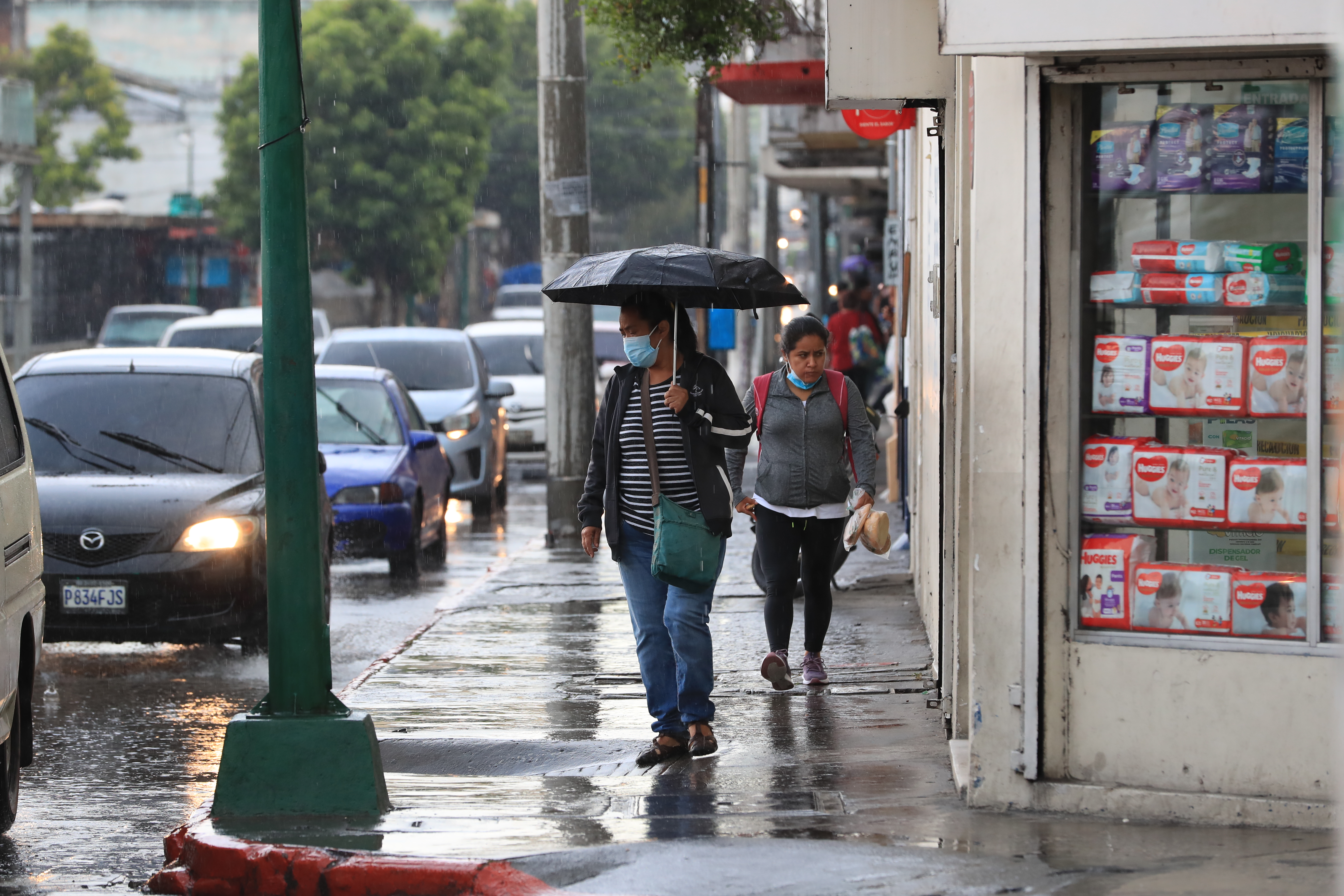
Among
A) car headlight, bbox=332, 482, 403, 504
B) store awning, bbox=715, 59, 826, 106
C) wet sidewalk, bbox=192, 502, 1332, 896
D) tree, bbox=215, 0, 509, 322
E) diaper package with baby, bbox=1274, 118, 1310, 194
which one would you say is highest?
tree, bbox=215, 0, 509, 322

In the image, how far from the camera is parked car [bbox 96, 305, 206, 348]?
29.5 m

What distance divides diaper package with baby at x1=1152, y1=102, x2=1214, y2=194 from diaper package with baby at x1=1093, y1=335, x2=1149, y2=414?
1.69ft

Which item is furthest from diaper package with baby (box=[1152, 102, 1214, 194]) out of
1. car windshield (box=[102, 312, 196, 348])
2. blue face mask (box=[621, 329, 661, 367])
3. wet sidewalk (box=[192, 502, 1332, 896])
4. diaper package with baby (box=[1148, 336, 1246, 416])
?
car windshield (box=[102, 312, 196, 348])

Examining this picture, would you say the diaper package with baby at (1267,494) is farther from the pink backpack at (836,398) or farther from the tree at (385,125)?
the tree at (385,125)

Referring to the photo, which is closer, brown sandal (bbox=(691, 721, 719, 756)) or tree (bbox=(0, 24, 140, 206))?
brown sandal (bbox=(691, 721, 719, 756))

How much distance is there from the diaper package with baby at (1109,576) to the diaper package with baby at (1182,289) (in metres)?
0.79

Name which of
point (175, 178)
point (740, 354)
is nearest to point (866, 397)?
point (740, 354)

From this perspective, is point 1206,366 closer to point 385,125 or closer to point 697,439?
point 697,439

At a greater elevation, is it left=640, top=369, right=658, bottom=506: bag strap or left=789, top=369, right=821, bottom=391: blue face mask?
left=789, top=369, right=821, bottom=391: blue face mask

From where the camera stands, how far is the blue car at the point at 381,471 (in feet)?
39.5

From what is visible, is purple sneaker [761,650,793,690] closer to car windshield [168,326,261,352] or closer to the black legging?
the black legging

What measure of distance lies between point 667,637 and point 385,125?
136ft

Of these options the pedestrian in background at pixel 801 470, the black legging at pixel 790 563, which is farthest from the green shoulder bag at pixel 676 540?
the black legging at pixel 790 563

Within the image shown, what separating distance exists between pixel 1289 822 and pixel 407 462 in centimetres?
826
